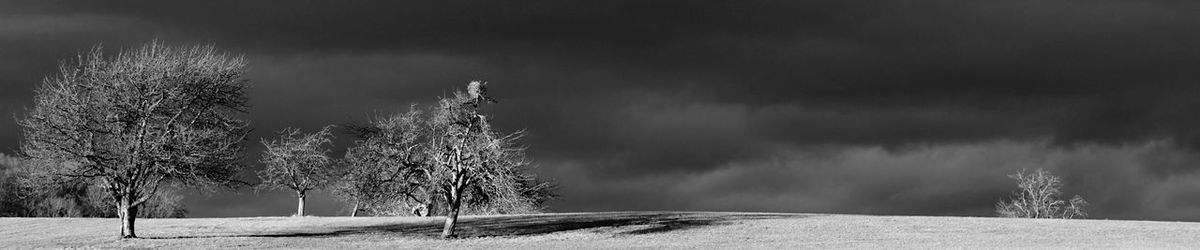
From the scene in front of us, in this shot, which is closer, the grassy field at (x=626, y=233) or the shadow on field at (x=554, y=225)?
the grassy field at (x=626, y=233)

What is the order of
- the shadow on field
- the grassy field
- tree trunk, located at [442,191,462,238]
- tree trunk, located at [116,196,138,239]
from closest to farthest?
the grassy field, tree trunk, located at [116,196,138,239], tree trunk, located at [442,191,462,238], the shadow on field

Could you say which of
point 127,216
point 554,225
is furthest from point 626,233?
point 127,216

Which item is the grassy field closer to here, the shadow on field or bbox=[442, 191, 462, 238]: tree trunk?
the shadow on field

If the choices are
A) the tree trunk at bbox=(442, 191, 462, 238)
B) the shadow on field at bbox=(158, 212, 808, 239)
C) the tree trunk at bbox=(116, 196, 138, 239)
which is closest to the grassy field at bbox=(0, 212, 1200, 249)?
the shadow on field at bbox=(158, 212, 808, 239)

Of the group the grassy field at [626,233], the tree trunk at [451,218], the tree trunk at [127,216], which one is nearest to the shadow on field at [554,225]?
the grassy field at [626,233]

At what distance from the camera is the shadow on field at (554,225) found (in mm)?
→ 59062

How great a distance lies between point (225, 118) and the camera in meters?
57.1

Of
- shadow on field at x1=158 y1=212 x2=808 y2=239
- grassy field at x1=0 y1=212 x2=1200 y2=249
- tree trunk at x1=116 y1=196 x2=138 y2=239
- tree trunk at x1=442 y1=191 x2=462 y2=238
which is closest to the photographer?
grassy field at x1=0 y1=212 x2=1200 y2=249

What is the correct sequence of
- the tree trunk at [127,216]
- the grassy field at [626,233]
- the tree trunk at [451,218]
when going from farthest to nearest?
the tree trunk at [451,218]
the tree trunk at [127,216]
the grassy field at [626,233]

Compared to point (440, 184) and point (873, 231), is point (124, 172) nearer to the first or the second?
point (440, 184)

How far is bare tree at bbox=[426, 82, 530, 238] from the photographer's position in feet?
181

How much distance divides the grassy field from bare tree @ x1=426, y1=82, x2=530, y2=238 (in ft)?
7.76

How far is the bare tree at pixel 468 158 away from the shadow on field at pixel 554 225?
307 centimetres

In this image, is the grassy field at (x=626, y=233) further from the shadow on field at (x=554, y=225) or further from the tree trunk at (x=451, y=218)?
the tree trunk at (x=451, y=218)
